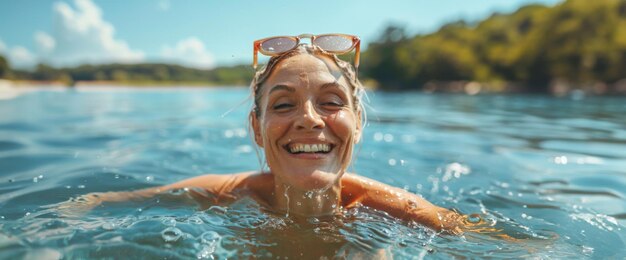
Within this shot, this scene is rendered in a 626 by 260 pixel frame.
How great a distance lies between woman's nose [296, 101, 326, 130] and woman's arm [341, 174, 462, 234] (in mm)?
1080

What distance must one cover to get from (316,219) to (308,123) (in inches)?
34.0

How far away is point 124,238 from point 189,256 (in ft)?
1.66

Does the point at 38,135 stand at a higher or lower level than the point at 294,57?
lower

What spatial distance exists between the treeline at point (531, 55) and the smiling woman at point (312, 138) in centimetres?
4898

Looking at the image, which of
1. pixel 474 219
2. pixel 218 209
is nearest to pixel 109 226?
pixel 218 209

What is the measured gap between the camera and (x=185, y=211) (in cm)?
326

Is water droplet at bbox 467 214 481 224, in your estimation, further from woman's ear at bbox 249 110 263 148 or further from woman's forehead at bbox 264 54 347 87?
woman's ear at bbox 249 110 263 148

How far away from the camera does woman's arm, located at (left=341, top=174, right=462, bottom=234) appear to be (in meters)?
3.12

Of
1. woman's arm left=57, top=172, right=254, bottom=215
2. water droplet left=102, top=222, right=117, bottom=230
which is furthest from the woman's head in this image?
water droplet left=102, top=222, right=117, bottom=230

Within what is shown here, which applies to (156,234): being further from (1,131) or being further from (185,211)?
(1,131)

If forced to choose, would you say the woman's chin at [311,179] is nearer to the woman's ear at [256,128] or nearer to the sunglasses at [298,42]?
the woman's ear at [256,128]

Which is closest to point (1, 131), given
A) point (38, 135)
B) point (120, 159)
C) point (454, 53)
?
point (38, 135)

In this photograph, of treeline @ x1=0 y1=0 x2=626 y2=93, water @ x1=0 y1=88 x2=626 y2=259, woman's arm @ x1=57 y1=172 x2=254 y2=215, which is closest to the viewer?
water @ x1=0 y1=88 x2=626 y2=259

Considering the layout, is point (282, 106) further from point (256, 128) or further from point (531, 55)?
point (531, 55)
